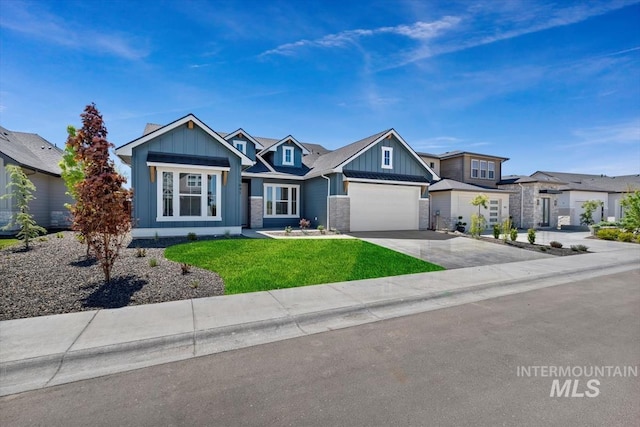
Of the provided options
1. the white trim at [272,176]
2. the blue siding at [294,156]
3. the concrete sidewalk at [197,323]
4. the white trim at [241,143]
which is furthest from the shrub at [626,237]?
the white trim at [241,143]

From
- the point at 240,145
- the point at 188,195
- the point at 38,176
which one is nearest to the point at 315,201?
the point at 240,145

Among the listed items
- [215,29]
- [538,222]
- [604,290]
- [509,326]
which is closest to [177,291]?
[509,326]

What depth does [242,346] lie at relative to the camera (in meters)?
4.55

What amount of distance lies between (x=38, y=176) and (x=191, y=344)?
1968cm

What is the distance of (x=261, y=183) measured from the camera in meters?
18.7

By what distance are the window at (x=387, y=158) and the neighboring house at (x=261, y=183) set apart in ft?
0.20

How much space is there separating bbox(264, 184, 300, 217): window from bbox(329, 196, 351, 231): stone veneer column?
354cm

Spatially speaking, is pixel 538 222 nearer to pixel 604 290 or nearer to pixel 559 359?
pixel 604 290

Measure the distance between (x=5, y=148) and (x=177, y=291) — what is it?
16.5 meters

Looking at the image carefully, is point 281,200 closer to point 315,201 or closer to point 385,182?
point 315,201

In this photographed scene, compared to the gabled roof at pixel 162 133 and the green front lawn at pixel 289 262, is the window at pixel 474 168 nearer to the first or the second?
the green front lawn at pixel 289 262

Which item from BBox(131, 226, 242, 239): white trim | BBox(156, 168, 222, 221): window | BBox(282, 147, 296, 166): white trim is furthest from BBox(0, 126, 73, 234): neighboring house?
BBox(282, 147, 296, 166): white trim

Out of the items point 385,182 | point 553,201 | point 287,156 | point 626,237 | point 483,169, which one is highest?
point 483,169

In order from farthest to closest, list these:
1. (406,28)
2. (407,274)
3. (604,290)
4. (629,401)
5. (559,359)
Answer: (406,28), (407,274), (604,290), (559,359), (629,401)
